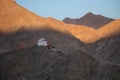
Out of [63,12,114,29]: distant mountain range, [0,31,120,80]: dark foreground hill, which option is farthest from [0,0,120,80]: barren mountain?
[63,12,114,29]: distant mountain range

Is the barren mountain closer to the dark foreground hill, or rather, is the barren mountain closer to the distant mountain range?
the dark foreground hill

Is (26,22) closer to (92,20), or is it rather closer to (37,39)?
(37,39)

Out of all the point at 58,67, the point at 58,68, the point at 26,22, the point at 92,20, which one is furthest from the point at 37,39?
the point at 92,20

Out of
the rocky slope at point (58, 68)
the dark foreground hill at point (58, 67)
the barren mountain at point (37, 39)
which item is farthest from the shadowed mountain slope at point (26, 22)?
the rocky slope at point (58, 68)

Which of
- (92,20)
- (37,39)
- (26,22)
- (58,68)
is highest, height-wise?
(92,20)

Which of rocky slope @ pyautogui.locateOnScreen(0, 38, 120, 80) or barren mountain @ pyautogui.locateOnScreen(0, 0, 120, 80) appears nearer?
rocky slope @ pyautogui.locateOnScreen(0, 38, 120, 80)

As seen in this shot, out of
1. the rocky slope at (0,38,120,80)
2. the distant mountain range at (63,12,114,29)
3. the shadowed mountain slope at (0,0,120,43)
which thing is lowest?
the rocky slope at (0,38,120,80)

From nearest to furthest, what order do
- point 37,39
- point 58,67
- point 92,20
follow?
point 58,67, point 37,39, point 92,20

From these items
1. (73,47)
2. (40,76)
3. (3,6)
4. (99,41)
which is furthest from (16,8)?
(40,76)

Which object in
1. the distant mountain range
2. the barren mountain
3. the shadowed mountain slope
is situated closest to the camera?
the barren mountain

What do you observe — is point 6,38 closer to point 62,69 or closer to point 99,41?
point 99,41

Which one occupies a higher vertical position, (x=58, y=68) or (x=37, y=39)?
(x=37, y=39)

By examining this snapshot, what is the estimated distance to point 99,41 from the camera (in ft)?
315

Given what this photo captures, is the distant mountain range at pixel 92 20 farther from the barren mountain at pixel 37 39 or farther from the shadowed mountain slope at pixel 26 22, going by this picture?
the shadowed mountain slope at pixel 26 22
